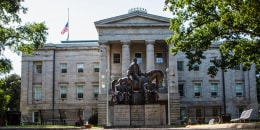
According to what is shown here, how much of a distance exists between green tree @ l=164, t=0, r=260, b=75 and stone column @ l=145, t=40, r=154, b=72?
27.0 m

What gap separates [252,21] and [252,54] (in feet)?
16.9

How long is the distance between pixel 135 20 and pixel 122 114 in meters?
34.0

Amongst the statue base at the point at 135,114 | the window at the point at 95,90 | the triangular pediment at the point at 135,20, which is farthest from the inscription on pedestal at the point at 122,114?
the window at the point at 95,90

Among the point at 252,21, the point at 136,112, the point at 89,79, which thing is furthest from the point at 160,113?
the point at 89,79

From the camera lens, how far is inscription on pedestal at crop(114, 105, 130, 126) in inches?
1028

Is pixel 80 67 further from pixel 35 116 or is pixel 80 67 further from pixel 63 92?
pixel 35 116

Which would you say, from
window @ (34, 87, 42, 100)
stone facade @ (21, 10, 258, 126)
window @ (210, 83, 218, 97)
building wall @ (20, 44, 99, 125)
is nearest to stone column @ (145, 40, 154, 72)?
stone facade @ (21, 10, 258, 126)

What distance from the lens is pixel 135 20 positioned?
58875 mm

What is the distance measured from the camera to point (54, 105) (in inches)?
2594

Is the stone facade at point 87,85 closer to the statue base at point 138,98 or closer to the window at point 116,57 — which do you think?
the window at point 116,57

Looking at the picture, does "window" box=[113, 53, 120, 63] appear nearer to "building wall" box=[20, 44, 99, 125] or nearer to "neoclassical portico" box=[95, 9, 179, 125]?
"neoclassical portico" box=[95, 9, 179, 125]

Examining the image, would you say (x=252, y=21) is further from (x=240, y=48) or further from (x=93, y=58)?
(x=93, y=58)

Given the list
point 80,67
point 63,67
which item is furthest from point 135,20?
point 63,67

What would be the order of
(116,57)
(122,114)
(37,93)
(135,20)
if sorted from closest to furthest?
1. (122,114)
2. (135,20)
3. (116,57)
4. (37,93)
